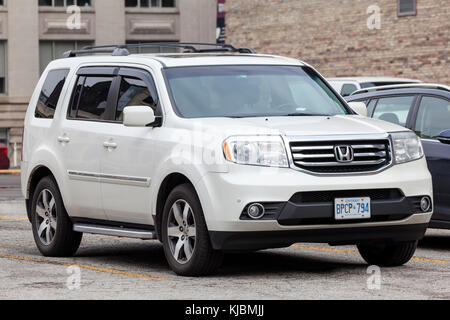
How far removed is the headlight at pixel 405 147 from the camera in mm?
9961

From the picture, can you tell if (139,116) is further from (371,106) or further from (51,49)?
(51,49)

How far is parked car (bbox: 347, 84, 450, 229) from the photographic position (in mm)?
11977

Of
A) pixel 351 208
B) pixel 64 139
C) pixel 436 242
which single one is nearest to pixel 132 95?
pixel 64 139

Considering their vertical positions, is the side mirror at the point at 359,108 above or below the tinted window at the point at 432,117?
above

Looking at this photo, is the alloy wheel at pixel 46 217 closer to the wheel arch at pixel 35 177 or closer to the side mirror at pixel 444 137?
the wheel arch at pixel 35 177

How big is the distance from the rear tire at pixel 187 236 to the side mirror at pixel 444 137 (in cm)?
337

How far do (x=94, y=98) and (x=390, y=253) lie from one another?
3170 mm

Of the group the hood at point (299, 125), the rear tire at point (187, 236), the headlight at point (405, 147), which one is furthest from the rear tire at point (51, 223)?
the headlight at point (405, 147)

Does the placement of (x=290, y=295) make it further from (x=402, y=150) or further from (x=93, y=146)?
(x=93, y=146)

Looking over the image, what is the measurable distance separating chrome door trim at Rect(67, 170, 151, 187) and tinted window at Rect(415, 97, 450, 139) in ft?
11.3

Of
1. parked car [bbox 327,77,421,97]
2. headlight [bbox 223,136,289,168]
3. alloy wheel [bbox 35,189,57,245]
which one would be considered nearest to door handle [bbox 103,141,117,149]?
alloy wheel [bbox 35,189,57,245]

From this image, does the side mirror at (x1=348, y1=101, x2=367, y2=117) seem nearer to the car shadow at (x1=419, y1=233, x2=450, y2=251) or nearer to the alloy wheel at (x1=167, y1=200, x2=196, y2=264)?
the car shadow at (x1=419, y1=233, x2=450, y2=251)

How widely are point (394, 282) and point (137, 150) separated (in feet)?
8.33

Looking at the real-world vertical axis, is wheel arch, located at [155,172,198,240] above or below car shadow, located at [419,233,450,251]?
above
